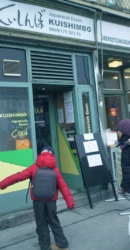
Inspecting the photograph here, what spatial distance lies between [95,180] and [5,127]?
2.17m

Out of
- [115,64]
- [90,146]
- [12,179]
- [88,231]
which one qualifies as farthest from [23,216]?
[115,64]

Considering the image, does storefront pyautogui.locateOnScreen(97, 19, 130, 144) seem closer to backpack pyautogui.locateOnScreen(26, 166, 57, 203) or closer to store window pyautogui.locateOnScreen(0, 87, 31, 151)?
store window pyautogui.locateOnScreen(0, 87, 31, 151)

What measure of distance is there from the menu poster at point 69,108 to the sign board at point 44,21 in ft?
4.60

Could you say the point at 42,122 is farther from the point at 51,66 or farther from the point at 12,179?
the point at 12,179

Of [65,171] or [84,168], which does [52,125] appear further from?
[84,168]

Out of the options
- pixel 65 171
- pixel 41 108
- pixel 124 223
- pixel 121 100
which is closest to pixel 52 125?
pixel 41 108

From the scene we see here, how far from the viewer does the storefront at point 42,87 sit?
5.32 metres

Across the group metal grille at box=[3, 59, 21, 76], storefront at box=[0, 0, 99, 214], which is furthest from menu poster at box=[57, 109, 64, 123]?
metal grille at box=[3, 59, 21, 76]

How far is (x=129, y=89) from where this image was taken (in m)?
8.36

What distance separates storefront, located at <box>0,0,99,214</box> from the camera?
532cm

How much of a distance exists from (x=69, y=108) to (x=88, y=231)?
3028 millimetres

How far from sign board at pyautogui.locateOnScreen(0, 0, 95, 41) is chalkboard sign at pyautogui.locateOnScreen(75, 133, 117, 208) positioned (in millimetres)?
2402

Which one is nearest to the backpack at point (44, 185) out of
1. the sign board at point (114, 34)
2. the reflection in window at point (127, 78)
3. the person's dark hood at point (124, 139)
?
the person's dark hood at point (124, 139)

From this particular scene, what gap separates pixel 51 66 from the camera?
6.04 m
